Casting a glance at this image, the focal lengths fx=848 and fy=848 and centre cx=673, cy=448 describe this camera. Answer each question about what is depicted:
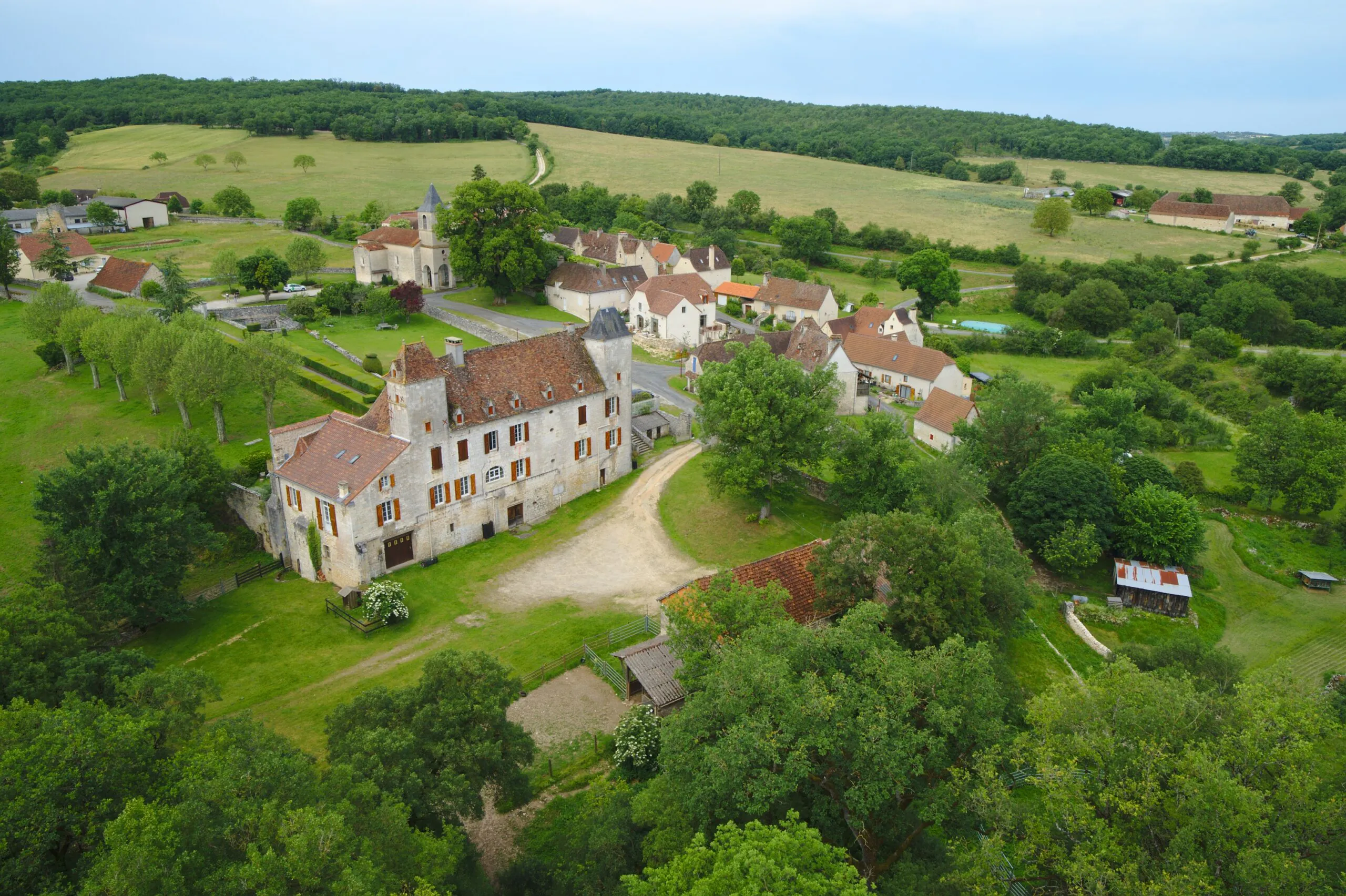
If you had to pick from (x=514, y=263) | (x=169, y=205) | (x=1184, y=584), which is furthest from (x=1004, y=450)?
(x=169, y=205)

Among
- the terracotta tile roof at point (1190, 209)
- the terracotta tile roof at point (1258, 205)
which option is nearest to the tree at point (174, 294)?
the terracotta tile roof at point (1190, 209)

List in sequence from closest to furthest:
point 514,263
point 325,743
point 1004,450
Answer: point 325,743
point 1004,450
point 514,263

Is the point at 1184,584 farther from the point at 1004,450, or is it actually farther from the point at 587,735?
the point at 587,735

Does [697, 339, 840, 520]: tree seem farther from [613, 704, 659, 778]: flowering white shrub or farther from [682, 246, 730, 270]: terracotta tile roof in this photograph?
[682, 246, 730, 270]: terracotta tile roof

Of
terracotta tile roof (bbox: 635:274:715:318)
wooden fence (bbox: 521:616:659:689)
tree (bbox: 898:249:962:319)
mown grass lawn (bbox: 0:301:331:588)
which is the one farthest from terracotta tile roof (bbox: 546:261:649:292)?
wooden fence (bbox: 521:616:659:689)

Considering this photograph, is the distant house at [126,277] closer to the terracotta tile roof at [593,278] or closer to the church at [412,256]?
the church at [412,256]

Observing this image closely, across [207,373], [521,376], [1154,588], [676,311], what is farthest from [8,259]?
[1154,588]

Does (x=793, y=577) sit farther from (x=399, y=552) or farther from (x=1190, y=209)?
(x=1190, y=209)

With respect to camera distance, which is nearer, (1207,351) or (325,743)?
(325,743)
